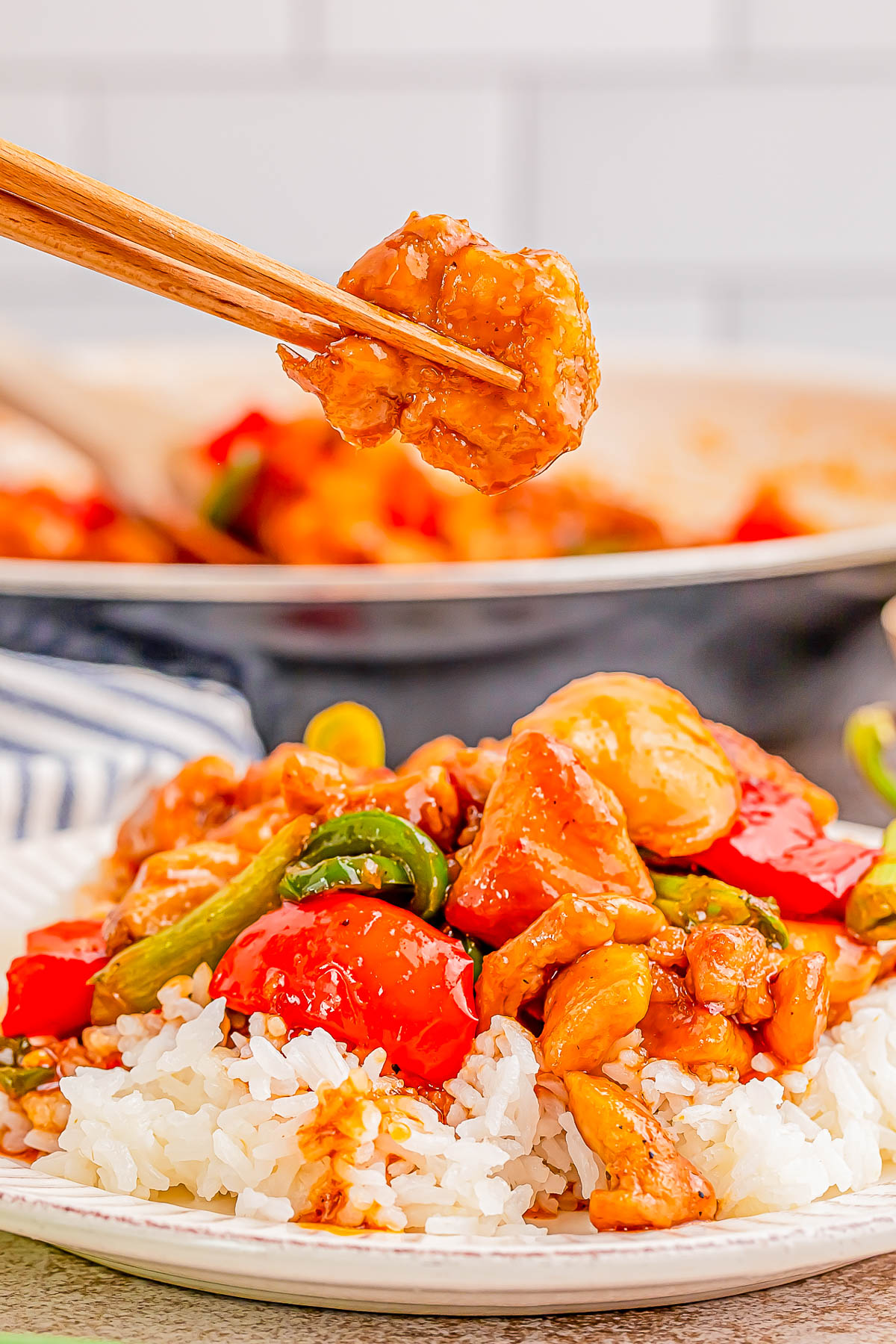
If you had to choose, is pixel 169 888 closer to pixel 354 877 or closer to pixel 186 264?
pixel 354 877

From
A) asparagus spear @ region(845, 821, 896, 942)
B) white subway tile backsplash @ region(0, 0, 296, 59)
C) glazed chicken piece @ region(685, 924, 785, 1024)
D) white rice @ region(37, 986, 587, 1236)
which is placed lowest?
white rice @ region(37, 986, 587, 1236)

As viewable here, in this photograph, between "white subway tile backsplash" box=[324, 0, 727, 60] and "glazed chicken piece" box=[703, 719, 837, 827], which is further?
"white subway tile backsplash" box=[324, 0, 727, 60]

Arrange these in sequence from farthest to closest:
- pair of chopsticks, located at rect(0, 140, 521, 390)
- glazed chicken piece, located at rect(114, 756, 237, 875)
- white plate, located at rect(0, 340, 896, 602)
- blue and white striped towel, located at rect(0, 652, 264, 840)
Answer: white plate, located at rect(0, 340, 896, 602) < blue and white striped towel, located at rect(0, 652, 264, 840) < glazed chicken piece, located at rect(114, 756, 237, 875) < pair of chopsticks, located at rect(0, 140, 521, 390)

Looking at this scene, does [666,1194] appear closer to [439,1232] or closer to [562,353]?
[439,1232]

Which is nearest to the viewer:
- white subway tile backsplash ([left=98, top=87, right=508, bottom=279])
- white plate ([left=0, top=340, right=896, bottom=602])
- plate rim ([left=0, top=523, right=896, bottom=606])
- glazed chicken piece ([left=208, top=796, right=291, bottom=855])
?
glazed chicken piece ([left=208, top=796, right=291, bottom=855])

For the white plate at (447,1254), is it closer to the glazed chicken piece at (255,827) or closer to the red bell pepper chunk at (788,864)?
the red bell pepper chunk at (788,864)

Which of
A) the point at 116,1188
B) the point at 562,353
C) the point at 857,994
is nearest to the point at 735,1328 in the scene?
the point at 857,994

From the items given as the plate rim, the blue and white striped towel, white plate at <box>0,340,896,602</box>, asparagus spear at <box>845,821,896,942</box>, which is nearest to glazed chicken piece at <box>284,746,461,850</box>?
asparagus spear at <box>845,821,896,942</box>

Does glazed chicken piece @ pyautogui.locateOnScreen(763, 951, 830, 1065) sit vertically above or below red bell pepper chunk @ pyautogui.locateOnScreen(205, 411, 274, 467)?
below

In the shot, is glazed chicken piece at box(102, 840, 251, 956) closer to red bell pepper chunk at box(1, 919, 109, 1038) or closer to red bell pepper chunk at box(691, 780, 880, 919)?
red bell pepper chunk at box(1, 919, 109, 1038)
